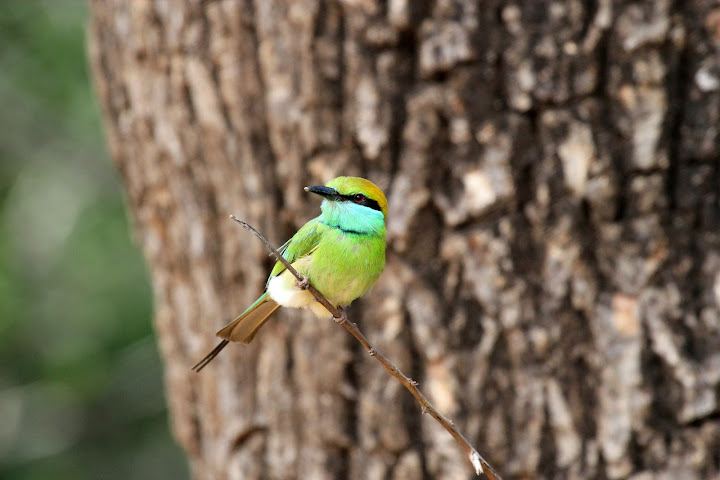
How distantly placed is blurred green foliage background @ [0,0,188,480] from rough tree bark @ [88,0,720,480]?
3399mm

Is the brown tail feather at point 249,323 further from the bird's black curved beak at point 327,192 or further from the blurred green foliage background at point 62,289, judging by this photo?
the blurred green foliage background at point 62,289

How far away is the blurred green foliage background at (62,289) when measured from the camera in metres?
5.98

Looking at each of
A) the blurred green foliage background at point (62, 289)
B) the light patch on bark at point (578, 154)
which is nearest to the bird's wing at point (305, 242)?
the light patch on bark at point (578, 154)

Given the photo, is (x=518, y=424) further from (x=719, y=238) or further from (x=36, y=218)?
(x=36, y=218)

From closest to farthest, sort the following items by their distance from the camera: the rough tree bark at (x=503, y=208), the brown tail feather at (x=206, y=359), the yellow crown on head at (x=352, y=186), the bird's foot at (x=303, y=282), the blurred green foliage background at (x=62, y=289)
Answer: the brown tail feather at (x=206, y=359)
the bird's foot at (x=303, y=282)
the yellow crown on head at (x=352, y=186)
the rough tree bark at (x=503, y=208)
the blurred green foliage background at (x=62, y=289)

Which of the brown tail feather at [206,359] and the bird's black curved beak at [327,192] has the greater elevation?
the bird's black curved beak at [327,192]

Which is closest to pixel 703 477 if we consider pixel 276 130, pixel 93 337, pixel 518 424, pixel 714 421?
pixel 714 421

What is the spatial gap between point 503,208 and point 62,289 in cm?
442

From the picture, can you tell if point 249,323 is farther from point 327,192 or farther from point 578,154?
point 578,154

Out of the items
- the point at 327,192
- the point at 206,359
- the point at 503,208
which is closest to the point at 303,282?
the point at 327,192

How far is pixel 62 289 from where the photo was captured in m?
6.23

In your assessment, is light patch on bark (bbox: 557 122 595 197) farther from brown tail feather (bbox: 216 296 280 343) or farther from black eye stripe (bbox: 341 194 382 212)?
brown tail feather (bbox: 216 296 280 343)

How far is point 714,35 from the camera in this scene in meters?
2.76

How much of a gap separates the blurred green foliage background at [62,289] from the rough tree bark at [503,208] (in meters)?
3.40
